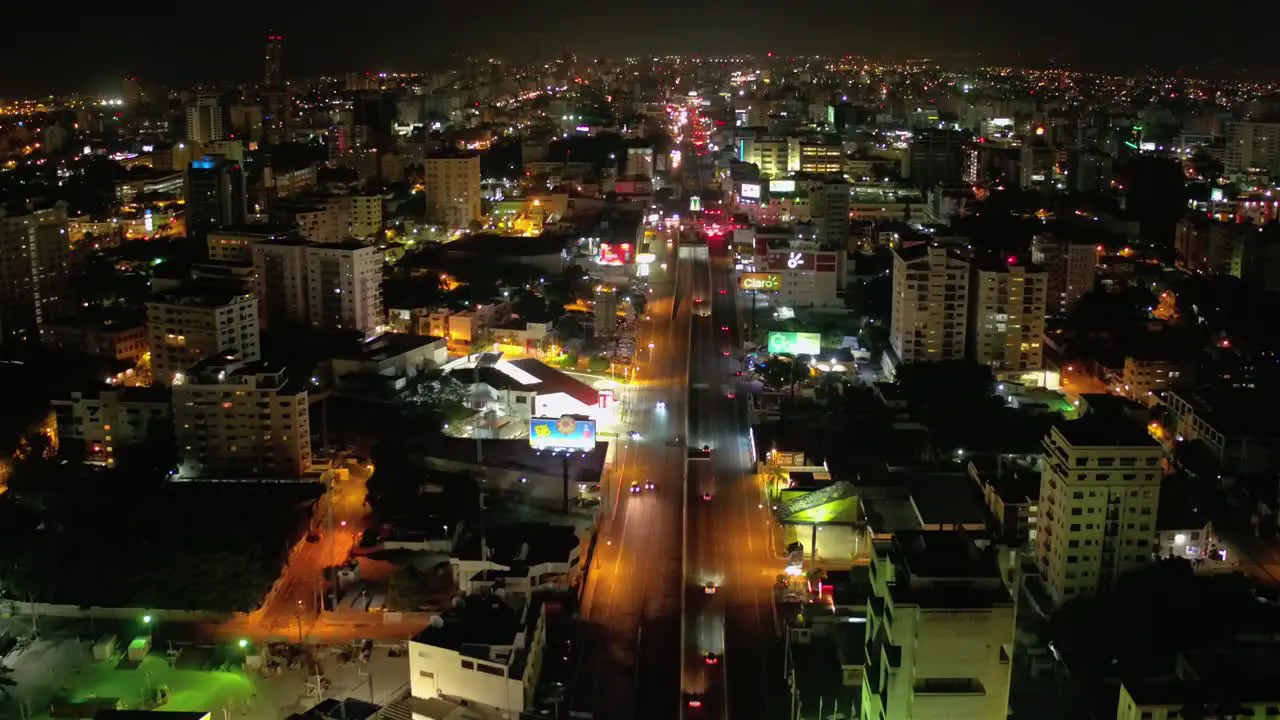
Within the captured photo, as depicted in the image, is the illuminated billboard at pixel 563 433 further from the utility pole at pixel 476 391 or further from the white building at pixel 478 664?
the white building at pixel 478 664

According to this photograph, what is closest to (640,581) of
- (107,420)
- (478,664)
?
(478,664)

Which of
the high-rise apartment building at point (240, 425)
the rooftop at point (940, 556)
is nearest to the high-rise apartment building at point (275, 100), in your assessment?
the high-rise apartment building at point (240, 425)

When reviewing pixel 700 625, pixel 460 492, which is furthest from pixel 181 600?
pixel 700 625

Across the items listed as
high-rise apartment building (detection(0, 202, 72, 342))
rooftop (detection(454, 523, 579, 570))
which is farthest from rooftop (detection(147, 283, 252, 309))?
rooftop (detection(454, 523, 579, 570))

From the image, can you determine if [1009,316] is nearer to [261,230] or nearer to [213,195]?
[261,230]

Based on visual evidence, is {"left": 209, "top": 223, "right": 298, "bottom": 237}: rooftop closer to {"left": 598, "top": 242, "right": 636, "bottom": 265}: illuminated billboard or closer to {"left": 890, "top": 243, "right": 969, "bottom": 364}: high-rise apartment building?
{"left": 598, "top": 242, "right": 636, "bottom": 265}: illuminated billboard

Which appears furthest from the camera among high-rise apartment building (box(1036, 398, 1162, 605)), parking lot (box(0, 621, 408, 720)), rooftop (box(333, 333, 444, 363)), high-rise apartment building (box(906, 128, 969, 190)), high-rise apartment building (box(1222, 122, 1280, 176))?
high-rise apartment building (box(906, 128, 969, 190))
